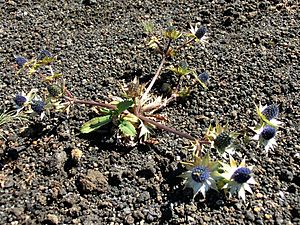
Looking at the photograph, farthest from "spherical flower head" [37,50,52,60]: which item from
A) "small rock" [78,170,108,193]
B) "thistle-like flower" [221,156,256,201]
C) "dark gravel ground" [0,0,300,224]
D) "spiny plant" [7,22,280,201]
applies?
"thistle-like flower" [221,156,256,201]

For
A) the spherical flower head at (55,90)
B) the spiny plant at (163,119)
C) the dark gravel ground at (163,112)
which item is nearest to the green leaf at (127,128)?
the spiny plant at (163,119)

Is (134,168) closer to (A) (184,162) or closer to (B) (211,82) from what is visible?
(A) (184,162)

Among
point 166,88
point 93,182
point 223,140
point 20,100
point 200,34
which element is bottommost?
point 93,182

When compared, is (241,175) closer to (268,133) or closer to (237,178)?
(237,178)

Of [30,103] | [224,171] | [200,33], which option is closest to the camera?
[224,171]

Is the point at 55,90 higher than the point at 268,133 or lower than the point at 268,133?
lower

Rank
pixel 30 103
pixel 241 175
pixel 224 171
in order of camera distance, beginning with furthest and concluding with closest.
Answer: pixel 30 103
pixel 224 171
pixel 241 175

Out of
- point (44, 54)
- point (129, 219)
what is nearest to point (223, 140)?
point (129, 219)

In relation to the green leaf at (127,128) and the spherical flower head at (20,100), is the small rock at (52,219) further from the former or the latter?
the spherical flower head at (20,100)
